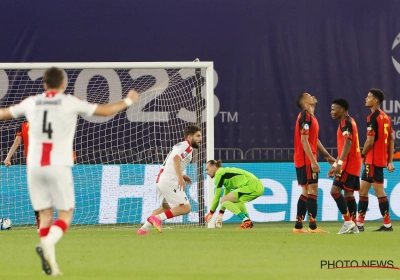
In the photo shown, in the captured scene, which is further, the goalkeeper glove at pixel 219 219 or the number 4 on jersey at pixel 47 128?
the goalkeeper glove at pixel 219 219

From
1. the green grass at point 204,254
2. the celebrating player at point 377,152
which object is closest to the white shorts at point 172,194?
the green grass at point 204,254

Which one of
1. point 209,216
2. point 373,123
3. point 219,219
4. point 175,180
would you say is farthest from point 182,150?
point 373,123

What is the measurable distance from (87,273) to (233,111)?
987 centimetres

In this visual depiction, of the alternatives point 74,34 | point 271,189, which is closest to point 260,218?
point 271,189

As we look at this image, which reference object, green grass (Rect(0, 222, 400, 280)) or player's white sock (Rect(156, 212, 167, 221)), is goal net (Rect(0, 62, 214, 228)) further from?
green grass (Rect(0, 222, 400, 280))

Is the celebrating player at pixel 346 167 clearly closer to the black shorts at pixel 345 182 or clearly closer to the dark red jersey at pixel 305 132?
the black shorts at pixel 345 182

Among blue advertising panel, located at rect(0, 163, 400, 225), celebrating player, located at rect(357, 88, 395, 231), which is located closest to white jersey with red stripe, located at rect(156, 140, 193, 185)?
blue advertising panel, located at rect(0, 163, 400, 225)

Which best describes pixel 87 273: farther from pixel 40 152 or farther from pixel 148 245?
pixel 148 245

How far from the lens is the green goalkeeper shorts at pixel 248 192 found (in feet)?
48.2

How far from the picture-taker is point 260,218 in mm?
16438

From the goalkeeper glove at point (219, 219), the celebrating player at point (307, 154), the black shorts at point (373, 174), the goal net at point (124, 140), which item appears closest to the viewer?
the celebrating player at point (307, 154)

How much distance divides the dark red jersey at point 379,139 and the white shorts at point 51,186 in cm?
652

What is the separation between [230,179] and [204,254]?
522 cm

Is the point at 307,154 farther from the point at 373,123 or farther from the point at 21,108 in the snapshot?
the point at 21,108
